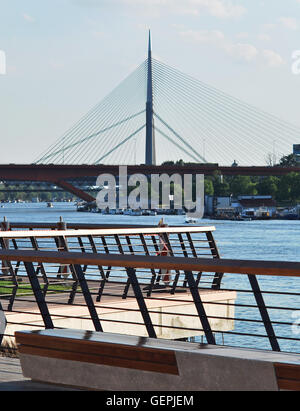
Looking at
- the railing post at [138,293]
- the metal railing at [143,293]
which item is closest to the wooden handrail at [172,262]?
the metal railing at [143,293]

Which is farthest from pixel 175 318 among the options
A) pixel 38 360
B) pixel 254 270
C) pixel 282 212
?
pixel 282 212

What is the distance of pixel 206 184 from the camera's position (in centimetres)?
13062

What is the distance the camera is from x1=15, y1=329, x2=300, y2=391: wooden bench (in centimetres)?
465

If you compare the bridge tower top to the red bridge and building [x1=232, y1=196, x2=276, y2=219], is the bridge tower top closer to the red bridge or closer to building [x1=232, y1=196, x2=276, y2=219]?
the red bridge

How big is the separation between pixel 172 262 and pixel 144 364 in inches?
25.7

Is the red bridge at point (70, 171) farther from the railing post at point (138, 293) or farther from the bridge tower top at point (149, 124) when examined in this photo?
the railing post at point (138, 293)

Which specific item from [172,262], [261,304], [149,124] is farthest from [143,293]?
[149,124]

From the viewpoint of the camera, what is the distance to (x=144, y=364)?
16.9 feet

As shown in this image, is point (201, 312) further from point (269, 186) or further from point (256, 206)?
point (269, 186)

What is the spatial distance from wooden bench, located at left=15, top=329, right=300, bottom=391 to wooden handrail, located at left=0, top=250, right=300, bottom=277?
0.45 metres

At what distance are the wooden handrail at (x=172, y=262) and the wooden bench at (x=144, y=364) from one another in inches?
17.7

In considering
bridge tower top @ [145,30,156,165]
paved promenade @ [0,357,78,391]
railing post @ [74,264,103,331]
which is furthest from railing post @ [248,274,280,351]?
bridge tower top @ [145,30,156,165]

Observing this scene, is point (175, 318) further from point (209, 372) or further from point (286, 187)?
point (286, 187)

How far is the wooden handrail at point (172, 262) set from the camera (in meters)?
4.89
